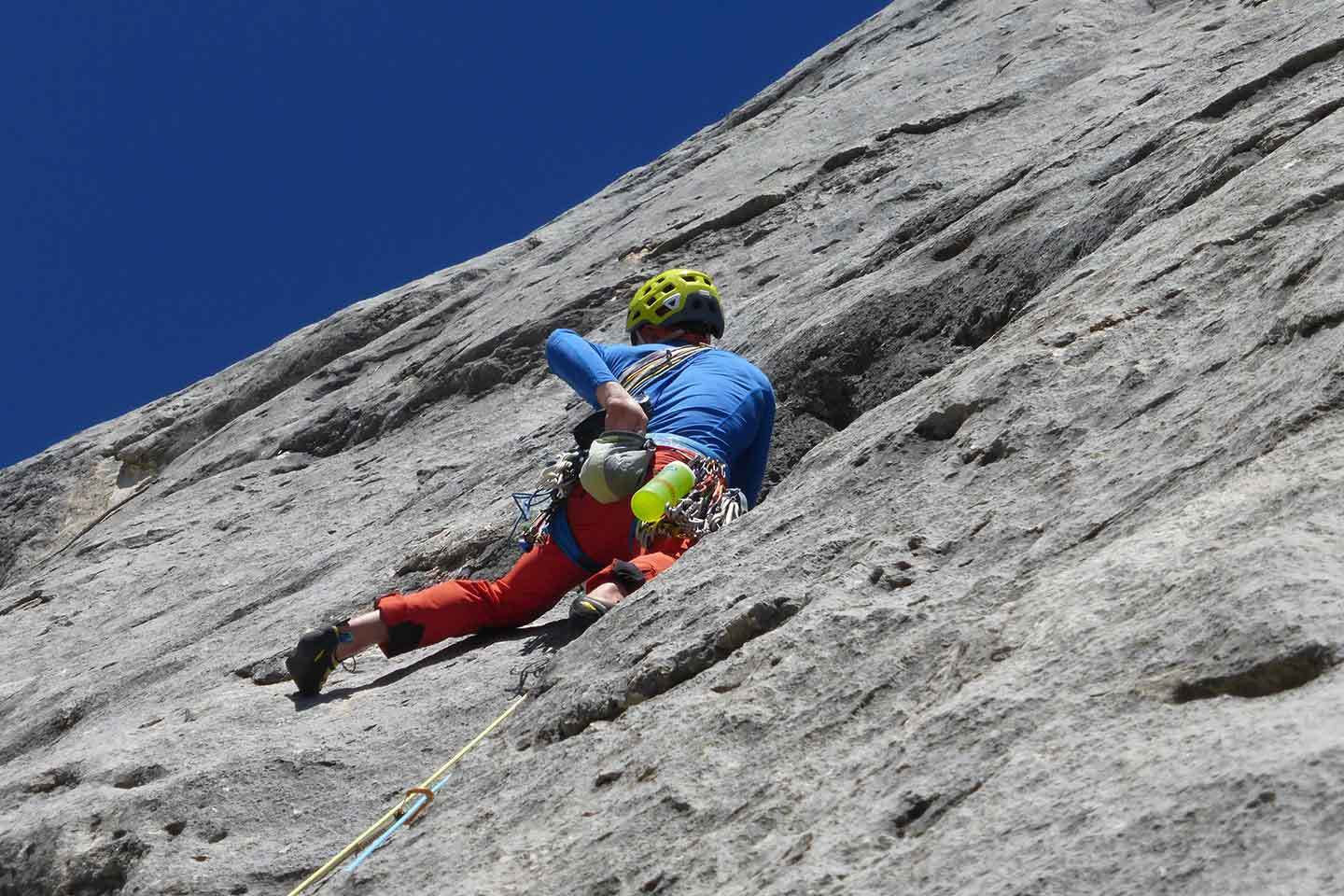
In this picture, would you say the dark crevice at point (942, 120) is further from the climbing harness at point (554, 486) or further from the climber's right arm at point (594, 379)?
the climbing harness at point (554, 486)

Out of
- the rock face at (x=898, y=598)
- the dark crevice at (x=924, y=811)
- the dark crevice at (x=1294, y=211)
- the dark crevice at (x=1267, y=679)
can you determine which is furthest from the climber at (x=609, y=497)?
the dark crevice at (x=1267, y=679)

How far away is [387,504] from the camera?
938cm

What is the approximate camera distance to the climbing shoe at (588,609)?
5312 mm

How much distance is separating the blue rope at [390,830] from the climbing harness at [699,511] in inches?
59.9

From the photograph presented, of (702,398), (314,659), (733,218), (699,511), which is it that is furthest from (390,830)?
(733,218)

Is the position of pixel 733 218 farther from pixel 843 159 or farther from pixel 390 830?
pixel 390 830

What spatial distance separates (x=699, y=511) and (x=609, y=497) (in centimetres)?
35

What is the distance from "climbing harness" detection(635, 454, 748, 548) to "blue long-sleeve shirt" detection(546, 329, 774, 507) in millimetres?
172

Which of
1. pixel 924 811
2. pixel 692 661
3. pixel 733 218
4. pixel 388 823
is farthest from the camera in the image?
pixel 733 218

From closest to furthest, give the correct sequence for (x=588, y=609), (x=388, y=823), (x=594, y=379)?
(x=388, y=823)
(x=588, y=609)
(x=594, y=379)

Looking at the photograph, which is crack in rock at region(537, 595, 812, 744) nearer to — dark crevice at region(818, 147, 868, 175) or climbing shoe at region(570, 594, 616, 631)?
climbing shoe at region(570, 594, 616, 631)

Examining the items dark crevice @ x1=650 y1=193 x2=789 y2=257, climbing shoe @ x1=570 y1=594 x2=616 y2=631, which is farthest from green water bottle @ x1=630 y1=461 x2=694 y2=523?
dark crevice @ x1=650 y1=193 x2=789 y2=257

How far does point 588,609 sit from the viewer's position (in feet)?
17.4

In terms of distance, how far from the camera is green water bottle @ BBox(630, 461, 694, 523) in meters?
5.64
